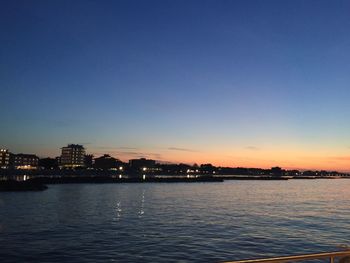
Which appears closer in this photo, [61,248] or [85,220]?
[61,248]

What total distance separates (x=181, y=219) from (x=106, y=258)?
80.8 feet

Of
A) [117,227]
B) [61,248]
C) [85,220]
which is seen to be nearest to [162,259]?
[61,248]

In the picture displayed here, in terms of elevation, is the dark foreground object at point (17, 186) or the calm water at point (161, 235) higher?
the dark foreground object at point (17, 186)

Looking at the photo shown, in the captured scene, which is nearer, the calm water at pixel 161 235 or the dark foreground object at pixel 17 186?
the calm water at pixel 161 235

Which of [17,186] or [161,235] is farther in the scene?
[17,186]

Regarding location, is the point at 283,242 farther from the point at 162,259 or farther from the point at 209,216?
the point at 209,216

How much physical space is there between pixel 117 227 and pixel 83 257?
16351 mm

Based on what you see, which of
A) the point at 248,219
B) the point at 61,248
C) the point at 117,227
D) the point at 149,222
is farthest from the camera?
the point at 248,219

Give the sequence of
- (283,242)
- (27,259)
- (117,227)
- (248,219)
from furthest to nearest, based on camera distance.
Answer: (248,219) < (117,227) < (283,242) < (27,259)

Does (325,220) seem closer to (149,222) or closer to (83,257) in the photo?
(149,222)

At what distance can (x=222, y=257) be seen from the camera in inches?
1282

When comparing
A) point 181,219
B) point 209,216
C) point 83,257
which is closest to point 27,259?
point 83,257

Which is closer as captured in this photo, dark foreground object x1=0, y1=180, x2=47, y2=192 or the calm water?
the calm water

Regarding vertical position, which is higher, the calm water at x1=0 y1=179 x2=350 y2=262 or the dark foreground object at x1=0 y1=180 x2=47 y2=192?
the dark foreground object at x1=0 y1=180 x2=47 y2=192
